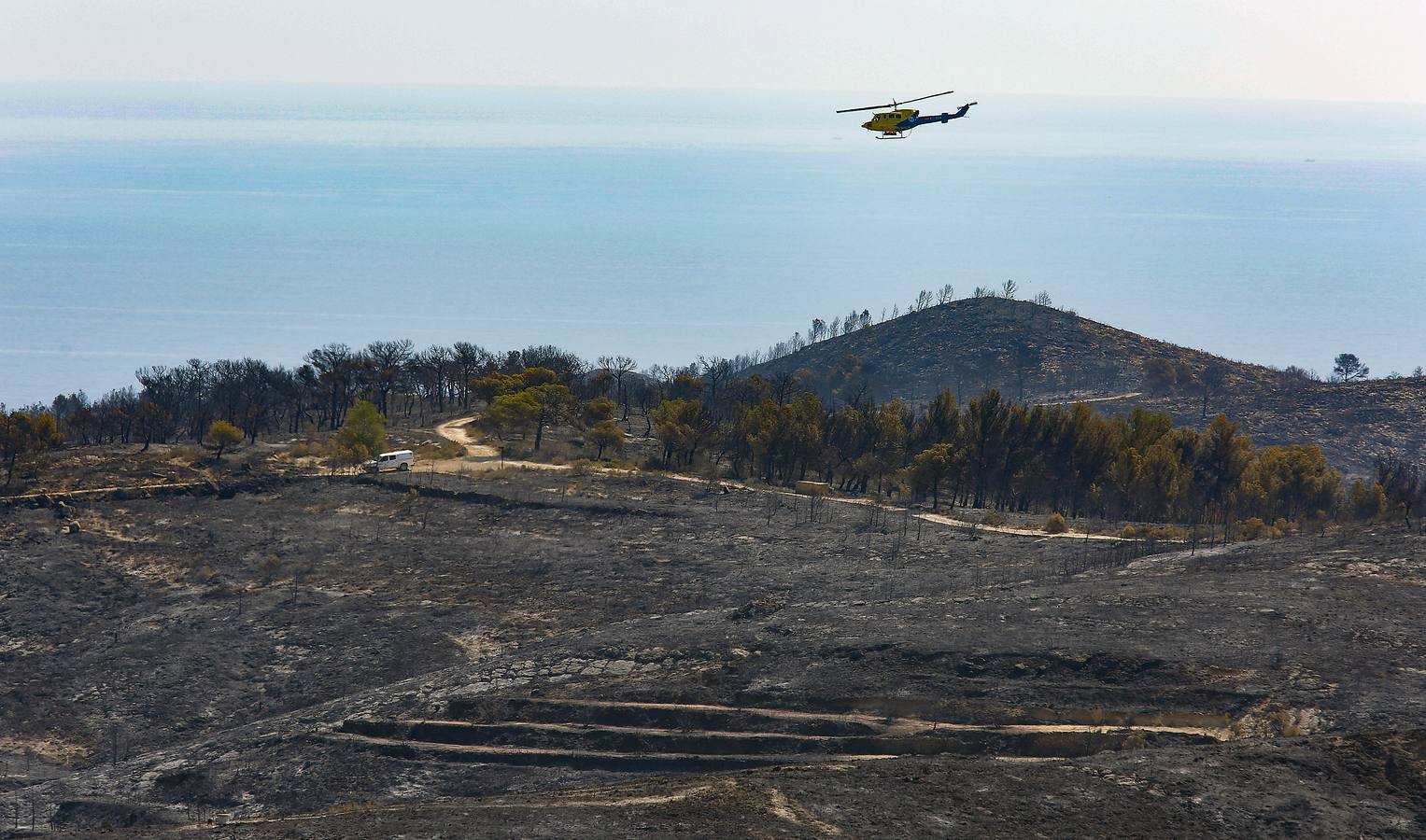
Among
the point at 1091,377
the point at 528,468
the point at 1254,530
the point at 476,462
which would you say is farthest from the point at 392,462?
the point at 1091,377

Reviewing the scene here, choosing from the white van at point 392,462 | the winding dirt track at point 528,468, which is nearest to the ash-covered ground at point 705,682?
the winding dirt track at point 528,468

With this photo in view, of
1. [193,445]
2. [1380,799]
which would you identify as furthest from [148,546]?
[1380,799]

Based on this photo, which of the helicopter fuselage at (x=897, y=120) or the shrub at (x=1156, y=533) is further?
the helicopter fuselage at (x=897, y=120)

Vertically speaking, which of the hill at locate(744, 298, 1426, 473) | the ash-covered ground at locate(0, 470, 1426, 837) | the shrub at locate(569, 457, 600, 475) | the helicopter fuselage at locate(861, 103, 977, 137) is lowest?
the ash-covered ground at locate(0, 470, 1426, 837)

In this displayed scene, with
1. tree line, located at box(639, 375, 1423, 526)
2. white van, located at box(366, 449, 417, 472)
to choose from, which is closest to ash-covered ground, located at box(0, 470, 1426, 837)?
white van, located at box(366, 449, 417, 472)

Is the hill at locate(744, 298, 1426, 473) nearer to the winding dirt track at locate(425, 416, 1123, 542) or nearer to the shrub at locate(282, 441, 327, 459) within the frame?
the winding dirt track at locate(425, 416, 1123, 542)

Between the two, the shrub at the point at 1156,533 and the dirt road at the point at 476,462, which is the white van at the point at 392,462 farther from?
the shrub at the point at 1156,533
